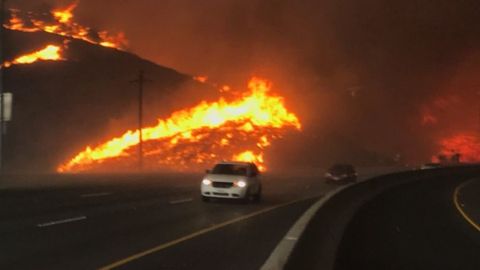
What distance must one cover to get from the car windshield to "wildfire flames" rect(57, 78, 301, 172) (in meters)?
38.5

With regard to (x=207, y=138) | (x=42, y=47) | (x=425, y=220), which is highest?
(x=42, y=47)

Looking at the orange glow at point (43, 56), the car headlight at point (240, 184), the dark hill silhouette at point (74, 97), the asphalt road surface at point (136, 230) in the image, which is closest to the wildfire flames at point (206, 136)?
the dark hill silhouette at point (74, 97)

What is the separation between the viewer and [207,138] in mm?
71812

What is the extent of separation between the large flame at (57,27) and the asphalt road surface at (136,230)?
235 feet

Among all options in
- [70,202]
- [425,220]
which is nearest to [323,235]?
[425,220]

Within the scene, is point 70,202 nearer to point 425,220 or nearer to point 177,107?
point 425,220

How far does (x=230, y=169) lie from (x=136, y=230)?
1091cm

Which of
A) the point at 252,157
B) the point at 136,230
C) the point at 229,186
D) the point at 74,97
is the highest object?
the point at 74,97

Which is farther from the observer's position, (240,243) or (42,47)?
(42,47)

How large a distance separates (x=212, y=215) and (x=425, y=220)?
719 cm

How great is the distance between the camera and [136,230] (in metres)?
14.3

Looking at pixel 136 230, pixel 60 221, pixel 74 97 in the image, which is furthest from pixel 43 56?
pixel 136 230

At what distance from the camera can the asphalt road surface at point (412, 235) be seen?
11578 millimetres

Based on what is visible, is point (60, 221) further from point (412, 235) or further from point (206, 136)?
point (206, 136)
